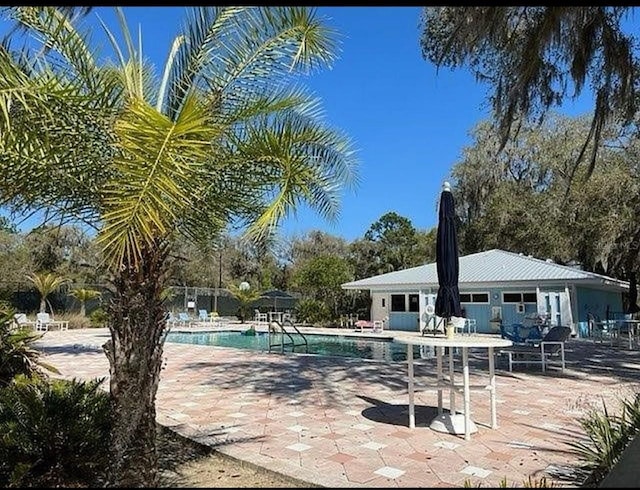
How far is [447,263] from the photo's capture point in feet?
19.9

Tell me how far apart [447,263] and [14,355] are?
6.05 m

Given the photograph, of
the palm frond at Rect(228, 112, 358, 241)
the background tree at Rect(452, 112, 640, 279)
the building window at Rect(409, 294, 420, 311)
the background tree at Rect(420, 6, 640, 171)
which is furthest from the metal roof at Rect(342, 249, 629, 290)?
the palm frond at Rect(228, 112, 358, 241)

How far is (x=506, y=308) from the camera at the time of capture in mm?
21719

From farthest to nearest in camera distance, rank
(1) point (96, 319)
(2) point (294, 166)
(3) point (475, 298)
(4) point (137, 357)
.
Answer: (1) point (96, 319) < (3) point (475, 298) < (2) point (294, 166) < (4) point (137, 357)

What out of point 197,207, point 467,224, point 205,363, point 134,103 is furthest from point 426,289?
point 134,103

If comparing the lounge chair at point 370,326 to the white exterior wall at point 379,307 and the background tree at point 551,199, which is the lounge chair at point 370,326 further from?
the background tree at point 551,199

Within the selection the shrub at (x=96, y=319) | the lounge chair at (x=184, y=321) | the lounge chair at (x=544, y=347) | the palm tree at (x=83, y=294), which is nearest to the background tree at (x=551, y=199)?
the lounge chair at (x=544, y=347)

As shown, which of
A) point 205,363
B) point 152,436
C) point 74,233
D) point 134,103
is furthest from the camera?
point 74,233

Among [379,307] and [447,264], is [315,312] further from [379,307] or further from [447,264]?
[447,264]

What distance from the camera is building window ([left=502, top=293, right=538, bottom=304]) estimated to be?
826 inches

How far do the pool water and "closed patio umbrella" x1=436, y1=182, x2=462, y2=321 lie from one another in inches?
310

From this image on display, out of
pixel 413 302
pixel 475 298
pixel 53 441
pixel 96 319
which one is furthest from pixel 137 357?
pixel 96 319
